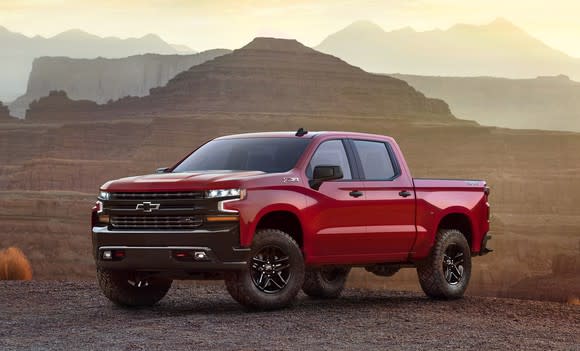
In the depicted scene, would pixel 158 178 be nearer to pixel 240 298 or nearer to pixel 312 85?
pixel 240 298

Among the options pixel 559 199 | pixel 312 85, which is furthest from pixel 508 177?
pixel 312 85

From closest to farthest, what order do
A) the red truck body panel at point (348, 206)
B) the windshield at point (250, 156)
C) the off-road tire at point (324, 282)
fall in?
1. the red truck body panel at point (348, 206)
2. the windshield at point (250, 156)
3. the off-road tire at point (324, 282)

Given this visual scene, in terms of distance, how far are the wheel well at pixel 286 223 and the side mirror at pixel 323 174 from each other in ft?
1.30

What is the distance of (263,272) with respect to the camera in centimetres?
1157

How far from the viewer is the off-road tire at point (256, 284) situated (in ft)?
37.2

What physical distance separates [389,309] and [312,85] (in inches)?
7304

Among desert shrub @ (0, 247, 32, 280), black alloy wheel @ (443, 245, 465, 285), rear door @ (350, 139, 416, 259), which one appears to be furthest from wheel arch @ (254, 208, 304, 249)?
desert shrub @ (0, 247, 32, 280)

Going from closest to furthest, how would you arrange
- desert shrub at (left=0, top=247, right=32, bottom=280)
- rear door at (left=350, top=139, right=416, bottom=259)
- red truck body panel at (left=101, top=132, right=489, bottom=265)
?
red truck body panel at (left=101, top=132, right=489, bottom=265) < rear door at (left=350, top=139, right=416, bottom=259) < desert shrub at (left=0, top=247, right=32, bottom=280)

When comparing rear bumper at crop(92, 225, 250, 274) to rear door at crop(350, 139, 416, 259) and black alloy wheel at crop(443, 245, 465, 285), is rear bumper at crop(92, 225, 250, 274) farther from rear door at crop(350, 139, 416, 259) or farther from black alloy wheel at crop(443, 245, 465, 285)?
black alloy wheel at crop(443, 245, 465, 285)

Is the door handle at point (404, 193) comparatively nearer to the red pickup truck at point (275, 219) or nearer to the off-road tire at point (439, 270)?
the red pickup truck at point (275, 219)

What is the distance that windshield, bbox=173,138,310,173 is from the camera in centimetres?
1212

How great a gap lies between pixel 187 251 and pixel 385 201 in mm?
2679

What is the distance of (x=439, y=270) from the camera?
13.6 meters

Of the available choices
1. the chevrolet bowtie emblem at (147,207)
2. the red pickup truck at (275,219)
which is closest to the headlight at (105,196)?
the red pickup truck at (275,219)
